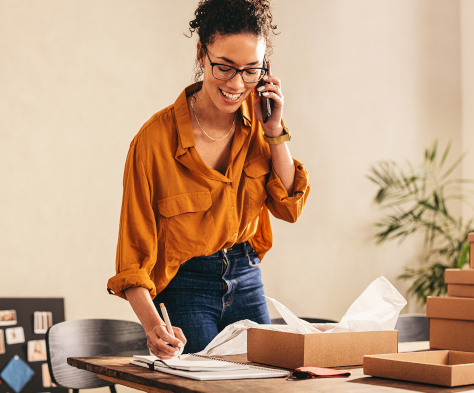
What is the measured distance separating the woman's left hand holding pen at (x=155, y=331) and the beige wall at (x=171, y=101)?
1.61 metres

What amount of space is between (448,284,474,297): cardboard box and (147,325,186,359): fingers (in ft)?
2.71

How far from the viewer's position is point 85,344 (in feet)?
6.15

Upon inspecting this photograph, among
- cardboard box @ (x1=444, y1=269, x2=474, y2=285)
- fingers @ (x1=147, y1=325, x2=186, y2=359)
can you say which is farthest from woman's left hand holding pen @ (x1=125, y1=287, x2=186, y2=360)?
cardboard box @ (x1=444, y1=269, x2=474, y2=285)

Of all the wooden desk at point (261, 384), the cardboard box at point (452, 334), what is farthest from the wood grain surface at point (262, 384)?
the cardboard box at point (452, 334)

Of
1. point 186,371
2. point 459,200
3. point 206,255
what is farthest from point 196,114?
point 459,200

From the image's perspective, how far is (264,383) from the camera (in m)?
0.85

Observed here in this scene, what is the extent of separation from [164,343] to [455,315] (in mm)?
810

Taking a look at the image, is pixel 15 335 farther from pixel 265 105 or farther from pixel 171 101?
pixel 265 105

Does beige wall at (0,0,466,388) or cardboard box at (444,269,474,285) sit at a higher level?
beige wall at (0,0,466,388)

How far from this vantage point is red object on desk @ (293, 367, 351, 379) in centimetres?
90

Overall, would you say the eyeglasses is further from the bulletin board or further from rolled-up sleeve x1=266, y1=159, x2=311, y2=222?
the bulletin board

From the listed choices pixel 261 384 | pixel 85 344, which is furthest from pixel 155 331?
pixel 85 344

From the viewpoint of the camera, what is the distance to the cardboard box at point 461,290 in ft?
4.67

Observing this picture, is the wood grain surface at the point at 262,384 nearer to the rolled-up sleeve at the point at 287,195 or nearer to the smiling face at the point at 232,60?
the rolled-up sleeve at the point at 287,195
